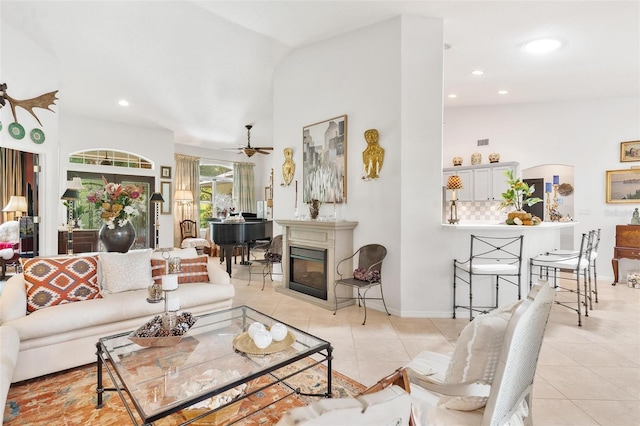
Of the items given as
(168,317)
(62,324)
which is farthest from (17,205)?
(168,317)

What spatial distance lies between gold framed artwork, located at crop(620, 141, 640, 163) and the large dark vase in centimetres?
794

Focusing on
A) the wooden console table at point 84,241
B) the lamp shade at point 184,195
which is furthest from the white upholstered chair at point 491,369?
the lamp shade at point 184,195

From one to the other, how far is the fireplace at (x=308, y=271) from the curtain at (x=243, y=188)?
5956 millimetres

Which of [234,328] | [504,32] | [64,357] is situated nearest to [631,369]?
[234,328]

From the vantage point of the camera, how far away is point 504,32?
162 inches

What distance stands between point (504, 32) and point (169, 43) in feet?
14.3

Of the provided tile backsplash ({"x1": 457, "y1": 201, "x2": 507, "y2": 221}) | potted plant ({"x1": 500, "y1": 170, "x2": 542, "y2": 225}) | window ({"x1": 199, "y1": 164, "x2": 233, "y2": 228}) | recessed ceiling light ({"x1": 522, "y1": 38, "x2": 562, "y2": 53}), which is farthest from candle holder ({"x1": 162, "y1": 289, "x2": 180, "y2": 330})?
window ({"x1": 199, "y1": 164, "x2": 233, "y2": 228})

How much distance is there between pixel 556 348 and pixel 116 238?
14.4 ft

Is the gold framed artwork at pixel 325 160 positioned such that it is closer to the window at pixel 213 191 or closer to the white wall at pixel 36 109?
the white wall at pixel 36 109

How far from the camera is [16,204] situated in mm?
4398

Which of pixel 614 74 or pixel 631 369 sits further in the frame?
pixel 614 74

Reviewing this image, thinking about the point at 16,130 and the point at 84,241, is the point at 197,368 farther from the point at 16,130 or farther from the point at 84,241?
the point at 84,241

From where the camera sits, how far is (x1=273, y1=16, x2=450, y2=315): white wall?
152 inches

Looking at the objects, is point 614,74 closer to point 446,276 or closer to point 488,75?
point 488,75
